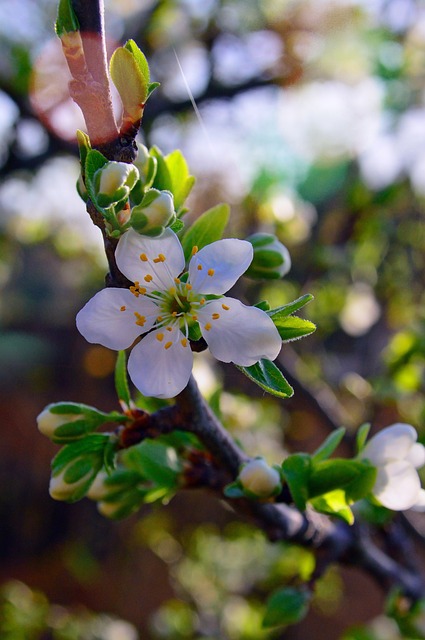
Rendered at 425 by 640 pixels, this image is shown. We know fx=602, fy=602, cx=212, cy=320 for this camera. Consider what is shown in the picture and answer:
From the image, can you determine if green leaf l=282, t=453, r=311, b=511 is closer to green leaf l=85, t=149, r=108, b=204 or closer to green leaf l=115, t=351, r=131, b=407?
green leaf l=115, t=351, r=131, b=407

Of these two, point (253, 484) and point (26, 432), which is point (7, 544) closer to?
point (26, 432)

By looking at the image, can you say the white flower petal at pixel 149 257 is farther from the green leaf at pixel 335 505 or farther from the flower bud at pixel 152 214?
the green leaf at pixel 335 505

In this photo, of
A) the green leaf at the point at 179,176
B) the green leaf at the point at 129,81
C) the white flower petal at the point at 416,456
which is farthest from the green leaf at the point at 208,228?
the white flower petal at the point at 416,456

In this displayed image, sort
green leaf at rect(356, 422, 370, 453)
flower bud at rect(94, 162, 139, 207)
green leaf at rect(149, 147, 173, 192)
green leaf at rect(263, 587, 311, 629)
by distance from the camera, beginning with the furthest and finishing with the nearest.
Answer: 1. green leaf at rect(263, 587, 311, 629)
2. green leaf at rect(356, 422, 370, 453)
3. green leaf at rect(149, 147, 173, 192)
4. flower bud at rect(94, 162, 139, 207)

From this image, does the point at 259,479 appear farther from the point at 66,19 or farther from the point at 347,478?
the point at 66,19

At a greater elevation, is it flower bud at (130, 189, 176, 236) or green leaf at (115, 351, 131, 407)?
flower bud at (130, 189, 176, 236)

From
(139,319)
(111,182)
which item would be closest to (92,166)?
(111,182)

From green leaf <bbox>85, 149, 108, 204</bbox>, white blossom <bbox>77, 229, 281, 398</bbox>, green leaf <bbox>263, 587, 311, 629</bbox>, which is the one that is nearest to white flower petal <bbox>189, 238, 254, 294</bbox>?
white blossom <bbox>77, 229, 281, 398</bbox>
